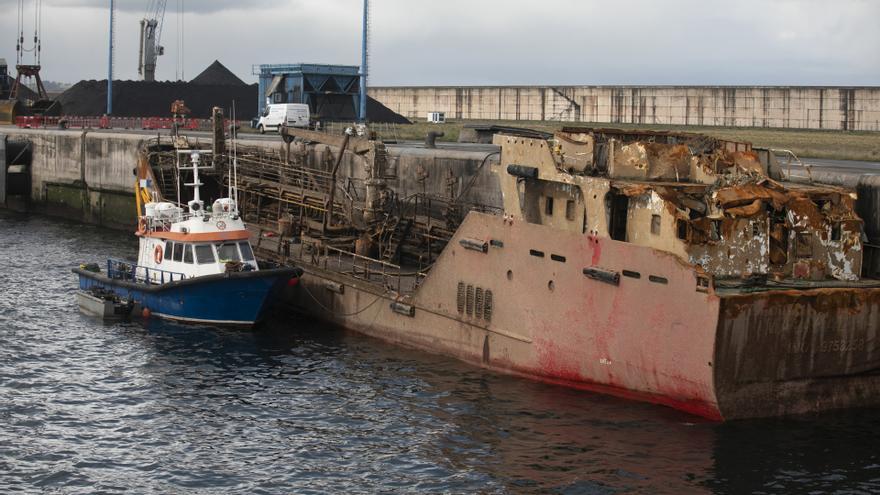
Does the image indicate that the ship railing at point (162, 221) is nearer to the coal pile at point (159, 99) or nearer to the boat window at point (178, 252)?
the boat window at point (178, 252)

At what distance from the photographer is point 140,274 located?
35969 mm

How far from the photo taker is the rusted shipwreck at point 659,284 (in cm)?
2367

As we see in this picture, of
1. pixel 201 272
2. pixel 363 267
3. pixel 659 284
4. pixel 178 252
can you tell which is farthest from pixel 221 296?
pixel 659 284

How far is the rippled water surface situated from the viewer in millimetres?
21625

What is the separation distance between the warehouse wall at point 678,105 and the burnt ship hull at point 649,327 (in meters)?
47.3

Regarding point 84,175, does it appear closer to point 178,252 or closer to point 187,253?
point 178,252

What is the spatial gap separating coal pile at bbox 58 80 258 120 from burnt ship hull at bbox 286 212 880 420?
69878 mm

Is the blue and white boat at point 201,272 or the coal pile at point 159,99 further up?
the coal pile at point 159,99

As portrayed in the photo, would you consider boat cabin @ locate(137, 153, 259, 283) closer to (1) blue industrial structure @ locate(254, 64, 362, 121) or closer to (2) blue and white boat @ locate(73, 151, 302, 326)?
(2) blue and white boat @ locate(73, 151, 302, 326)

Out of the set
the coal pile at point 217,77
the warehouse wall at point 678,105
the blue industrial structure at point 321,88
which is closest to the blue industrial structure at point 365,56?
the blue industrial structure at point 321,88

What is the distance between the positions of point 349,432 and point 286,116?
4704cm

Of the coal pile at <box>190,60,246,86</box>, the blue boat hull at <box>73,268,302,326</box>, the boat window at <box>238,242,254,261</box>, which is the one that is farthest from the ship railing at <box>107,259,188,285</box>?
the coal pile at <box>190,60,246,86</box>

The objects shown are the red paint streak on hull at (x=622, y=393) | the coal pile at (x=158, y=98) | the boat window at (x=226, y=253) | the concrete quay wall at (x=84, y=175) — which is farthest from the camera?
the coal pile at (x=158, y=98)

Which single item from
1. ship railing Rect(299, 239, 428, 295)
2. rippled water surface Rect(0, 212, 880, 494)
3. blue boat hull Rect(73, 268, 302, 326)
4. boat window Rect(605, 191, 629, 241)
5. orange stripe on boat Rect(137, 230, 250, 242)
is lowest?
rippled water surface Rect(0, 212, 880, 494)
